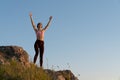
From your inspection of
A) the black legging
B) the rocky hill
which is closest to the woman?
the black legging

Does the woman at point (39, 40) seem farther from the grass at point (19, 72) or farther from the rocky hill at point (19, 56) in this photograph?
the grass at point (19, 72)

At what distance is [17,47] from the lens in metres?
14.9

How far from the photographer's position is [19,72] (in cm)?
1270

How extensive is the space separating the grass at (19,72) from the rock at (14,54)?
81 centimetres

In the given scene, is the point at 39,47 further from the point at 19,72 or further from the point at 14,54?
the point at 19,72

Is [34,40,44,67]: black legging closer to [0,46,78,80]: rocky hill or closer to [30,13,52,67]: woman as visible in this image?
[30,13,52,67]: woman

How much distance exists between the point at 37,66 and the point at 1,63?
142cm

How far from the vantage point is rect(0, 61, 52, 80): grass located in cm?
1236

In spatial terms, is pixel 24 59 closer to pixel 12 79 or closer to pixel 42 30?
pixel 42 30

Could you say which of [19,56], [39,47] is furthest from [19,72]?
[39,47]

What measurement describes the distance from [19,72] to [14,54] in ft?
6.65

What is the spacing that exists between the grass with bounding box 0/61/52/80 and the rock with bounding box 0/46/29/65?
0.81 m

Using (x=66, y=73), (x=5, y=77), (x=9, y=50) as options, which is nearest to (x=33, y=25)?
(x=9, y=50)

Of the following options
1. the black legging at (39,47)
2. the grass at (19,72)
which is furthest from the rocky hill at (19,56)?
the grass at (19,72)
